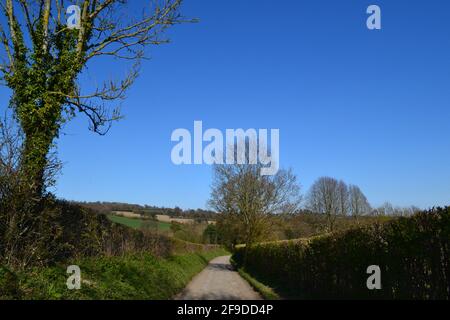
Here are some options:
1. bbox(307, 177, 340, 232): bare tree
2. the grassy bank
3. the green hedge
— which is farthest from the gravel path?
bbox(307, 177, 340, 232): bare tree

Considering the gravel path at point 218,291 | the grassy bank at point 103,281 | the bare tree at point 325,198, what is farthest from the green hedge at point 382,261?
the bare tree at point 325,198

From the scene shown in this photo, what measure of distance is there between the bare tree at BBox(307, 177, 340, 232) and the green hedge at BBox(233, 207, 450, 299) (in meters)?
47.7

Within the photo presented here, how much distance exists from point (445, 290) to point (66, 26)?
14370 millimetres

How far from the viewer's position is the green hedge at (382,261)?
7848mm

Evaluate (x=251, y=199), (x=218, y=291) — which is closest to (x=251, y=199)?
(x=251, y=199)

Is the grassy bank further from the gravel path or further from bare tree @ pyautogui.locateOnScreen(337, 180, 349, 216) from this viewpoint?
bare tree @ pyautogui.locateOnScreen(337, 180, 349, 216)

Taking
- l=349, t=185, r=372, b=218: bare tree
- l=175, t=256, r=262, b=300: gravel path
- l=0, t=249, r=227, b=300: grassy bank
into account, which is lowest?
l=175, t=256, r=262, b=300: gravel path

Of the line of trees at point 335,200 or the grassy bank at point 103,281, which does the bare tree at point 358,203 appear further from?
the grassy bank at point 103,281

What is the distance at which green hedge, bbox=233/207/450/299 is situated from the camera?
7.85 metres

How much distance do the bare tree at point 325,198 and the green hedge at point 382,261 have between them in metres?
47.7

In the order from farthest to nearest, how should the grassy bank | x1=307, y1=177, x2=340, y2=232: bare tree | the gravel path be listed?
x1=307, y1=177, x2=340, y2=232: bare tree, the gravel path, the grassy bank
